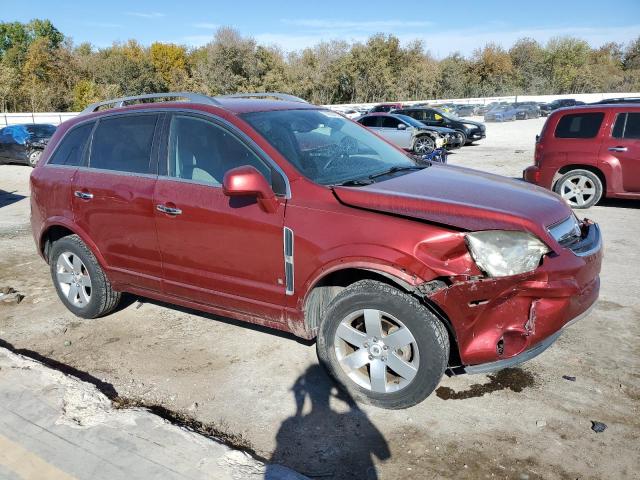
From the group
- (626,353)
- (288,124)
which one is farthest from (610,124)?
(288,124)

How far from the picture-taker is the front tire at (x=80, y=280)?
464 centimetres

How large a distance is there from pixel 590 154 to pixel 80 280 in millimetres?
7931

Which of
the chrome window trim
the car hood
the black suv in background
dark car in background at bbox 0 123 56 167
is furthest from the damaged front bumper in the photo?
the black suv in background

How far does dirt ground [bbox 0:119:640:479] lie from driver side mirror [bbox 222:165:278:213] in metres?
1.26

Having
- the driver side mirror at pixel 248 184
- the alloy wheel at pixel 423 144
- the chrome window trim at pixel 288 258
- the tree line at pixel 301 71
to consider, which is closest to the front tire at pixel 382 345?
the chrome window trim at pixel 288 258

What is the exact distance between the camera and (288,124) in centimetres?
404

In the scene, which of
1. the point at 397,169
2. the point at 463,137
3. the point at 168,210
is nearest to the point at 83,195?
the point at 168,210

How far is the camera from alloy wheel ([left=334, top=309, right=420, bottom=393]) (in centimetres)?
314

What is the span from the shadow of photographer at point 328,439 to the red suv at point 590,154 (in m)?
7.22

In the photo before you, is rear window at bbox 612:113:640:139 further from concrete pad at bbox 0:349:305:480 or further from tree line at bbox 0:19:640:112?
tree line at bbox 0:19:640:112

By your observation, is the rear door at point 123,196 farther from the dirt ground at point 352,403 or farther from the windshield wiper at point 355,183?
the windshield wiper at point 355,183

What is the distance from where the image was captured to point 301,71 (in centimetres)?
5609

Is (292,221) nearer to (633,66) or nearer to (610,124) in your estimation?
(610,124)

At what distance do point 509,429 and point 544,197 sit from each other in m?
1.54
